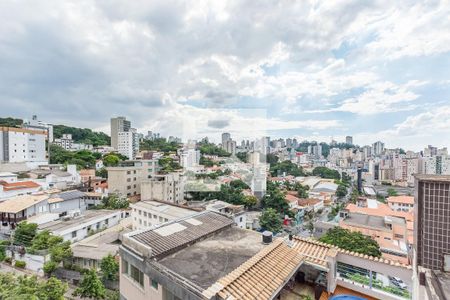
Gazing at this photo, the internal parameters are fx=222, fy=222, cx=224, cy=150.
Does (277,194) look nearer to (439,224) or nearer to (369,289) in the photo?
(439,224)

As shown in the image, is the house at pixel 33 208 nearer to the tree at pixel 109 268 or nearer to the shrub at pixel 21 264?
the shrub at pixel 21 264

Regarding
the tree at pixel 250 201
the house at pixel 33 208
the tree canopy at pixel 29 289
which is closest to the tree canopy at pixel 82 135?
the house at pixel 33 208

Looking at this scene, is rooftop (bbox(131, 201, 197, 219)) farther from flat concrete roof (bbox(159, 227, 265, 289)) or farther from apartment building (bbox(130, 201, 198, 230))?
flat concrete roof (bbox(159, 227, 265, 289))

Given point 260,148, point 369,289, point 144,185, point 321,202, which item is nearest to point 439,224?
point 369,289

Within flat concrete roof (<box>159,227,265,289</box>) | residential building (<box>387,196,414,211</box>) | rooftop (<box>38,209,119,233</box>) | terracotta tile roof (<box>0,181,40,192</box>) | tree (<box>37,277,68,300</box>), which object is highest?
flat concrete roof (<box>159,227,265,289</box>)

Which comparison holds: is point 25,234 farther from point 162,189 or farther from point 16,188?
point 162,189

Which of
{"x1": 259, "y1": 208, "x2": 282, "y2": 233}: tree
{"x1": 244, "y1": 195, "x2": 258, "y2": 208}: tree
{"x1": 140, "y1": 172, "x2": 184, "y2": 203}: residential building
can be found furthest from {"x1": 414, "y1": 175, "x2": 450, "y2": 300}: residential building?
{"x1": 140, "y1": 172, "x2": 184, "y2": 203}: residential building
